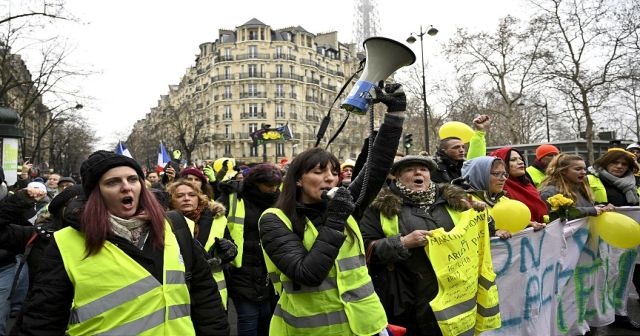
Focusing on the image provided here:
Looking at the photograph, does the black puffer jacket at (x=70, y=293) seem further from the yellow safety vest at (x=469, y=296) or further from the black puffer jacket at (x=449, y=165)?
the black puffer jacket at (x=449, y=165)

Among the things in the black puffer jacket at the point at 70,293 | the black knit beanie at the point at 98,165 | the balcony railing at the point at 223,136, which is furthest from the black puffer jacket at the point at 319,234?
the balcony railing at the point at 223,136

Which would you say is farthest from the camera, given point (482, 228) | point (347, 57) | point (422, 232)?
point (347, 57)

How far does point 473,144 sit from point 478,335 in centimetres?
220

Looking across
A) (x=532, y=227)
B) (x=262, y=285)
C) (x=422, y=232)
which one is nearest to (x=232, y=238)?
(x=262, y=285)

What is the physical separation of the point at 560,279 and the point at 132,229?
12.8 ft

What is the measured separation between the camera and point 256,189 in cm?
425

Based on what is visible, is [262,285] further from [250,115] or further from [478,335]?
[250,115]

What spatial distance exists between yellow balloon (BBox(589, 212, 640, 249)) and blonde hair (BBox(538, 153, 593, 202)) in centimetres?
26

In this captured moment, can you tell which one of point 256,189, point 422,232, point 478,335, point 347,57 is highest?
point 347,57

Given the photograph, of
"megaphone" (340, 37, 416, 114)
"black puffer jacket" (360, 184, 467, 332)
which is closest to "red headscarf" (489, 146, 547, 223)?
"black puffer jacket" (360, 184, 467, 332)

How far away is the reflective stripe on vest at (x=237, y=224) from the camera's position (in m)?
4.02

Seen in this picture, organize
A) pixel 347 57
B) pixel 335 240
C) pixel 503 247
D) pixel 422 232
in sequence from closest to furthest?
pixel 335 240
pixel 422 232
pixel 503 247
pixel 347 57

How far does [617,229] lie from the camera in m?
4.51

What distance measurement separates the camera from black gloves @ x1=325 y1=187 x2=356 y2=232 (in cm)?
226
